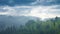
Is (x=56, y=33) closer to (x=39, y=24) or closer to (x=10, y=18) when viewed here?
(x=39, y=24)

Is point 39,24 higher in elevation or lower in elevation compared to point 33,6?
lower

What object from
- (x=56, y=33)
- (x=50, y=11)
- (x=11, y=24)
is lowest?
(x=56, y=33)

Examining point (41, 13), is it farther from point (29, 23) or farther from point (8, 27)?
point (8, 27)

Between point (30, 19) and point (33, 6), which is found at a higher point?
Answer: point (33, 6)

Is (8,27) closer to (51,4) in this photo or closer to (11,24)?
(11,24)

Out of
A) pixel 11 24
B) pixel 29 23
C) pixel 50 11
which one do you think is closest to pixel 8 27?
pixel 11 24

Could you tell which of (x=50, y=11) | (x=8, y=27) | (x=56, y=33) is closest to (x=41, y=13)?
(x=50, y=11)
